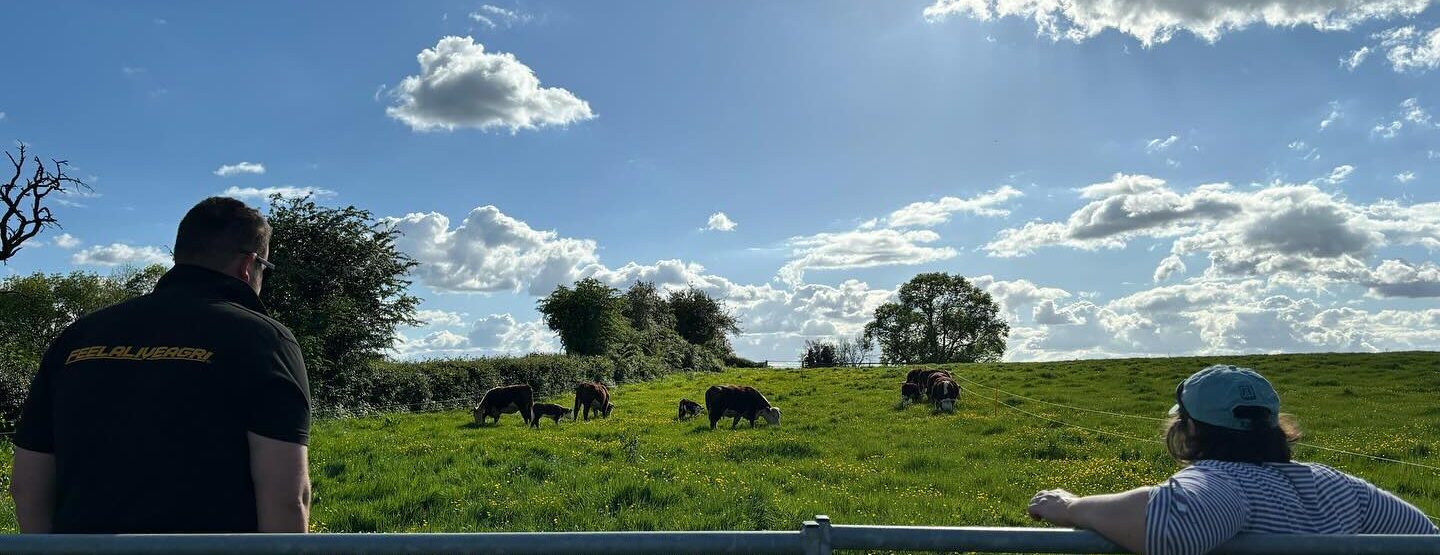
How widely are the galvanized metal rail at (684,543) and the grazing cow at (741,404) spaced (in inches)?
780

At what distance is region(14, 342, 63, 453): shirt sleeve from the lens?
3541 millimetres

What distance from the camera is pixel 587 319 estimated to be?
5406 centimetres

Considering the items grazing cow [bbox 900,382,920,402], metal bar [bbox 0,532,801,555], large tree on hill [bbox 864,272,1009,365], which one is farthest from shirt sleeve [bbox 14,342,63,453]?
large tree on hill [bbox 864,272,1009,365]

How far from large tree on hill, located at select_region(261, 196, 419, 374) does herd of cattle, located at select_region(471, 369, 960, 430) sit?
4877mm

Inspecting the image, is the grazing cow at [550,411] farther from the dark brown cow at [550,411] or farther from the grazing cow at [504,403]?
the grazing cow at [504,403]

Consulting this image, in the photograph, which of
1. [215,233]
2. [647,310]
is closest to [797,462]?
[215,233]

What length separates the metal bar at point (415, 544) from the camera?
266 cm

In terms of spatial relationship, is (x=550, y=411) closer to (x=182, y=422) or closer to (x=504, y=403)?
(x=504, y=403)

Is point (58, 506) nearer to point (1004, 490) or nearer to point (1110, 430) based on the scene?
point (1004, 490)

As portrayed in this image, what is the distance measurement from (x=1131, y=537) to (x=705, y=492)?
313 inches

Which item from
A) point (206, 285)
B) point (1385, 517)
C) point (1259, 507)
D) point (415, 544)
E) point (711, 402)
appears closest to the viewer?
point (415, 544)

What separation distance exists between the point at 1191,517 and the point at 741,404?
66.5 ft

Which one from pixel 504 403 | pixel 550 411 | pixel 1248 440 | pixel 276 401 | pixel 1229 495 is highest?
pixel 276 401

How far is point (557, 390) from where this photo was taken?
3975 centimetres
